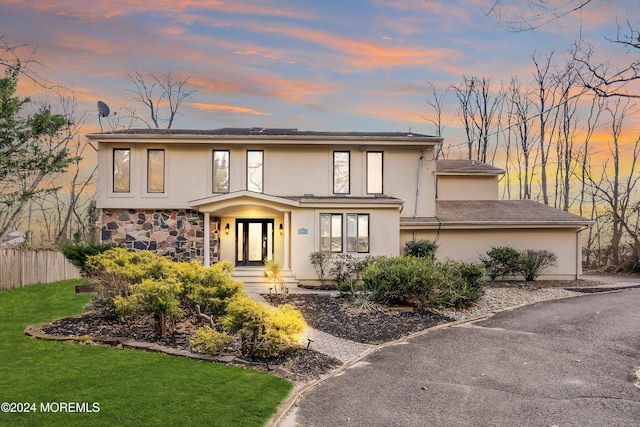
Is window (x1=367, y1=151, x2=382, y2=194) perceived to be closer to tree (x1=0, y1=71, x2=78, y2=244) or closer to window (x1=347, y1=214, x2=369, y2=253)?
window (x1=347, y1=214, x2=369, y2=253)

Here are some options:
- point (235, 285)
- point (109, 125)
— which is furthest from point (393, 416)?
point (109, 125)

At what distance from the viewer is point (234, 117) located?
27.3 metres

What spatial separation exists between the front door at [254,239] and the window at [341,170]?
10.1 feet

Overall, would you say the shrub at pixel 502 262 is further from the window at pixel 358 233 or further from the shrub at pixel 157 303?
the shrub at pixel 157 303

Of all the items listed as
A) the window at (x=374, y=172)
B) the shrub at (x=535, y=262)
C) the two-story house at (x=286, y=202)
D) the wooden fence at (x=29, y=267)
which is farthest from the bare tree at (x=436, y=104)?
the wooden fence at (x=29, y=267)

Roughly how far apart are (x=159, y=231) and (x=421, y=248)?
33.5 ft

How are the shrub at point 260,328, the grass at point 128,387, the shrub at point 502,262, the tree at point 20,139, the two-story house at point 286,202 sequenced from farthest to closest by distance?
the shrub at point 502,262, the two-story house at point 286,202, the tree at point 20,139, the shrub at point 260,328, the grass at point 128,387

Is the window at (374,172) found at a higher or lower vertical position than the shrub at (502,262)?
higher

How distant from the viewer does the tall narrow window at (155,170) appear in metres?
17.7

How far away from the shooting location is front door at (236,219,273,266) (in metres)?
18.1

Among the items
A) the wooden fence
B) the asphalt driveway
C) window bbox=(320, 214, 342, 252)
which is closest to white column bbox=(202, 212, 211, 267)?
window bbox=(320, 214, 342, 252)

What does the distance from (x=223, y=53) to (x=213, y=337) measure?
46.4ft

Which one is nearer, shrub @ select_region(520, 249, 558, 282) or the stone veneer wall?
the stone veneer wall

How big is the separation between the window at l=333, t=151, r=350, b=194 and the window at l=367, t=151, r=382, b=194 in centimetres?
88
